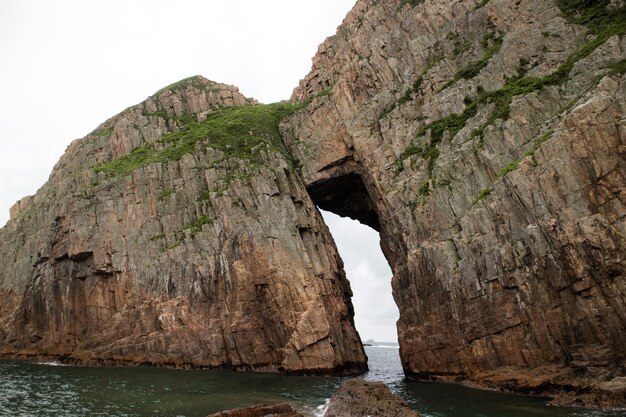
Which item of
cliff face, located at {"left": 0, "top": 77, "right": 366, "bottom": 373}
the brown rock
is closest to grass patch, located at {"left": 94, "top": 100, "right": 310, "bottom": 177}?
cliff face, located at {"left": 0, "top": 77, "right": 366, "bottom": 373}

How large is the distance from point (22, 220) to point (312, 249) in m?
54.2

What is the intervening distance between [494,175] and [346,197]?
31732 millimetres

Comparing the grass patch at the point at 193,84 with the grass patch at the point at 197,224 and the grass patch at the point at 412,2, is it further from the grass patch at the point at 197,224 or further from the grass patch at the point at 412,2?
the grass patch at the point at 412,2

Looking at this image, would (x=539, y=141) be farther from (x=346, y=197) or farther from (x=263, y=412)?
(x=346, y=197)

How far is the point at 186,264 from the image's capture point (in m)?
60.8

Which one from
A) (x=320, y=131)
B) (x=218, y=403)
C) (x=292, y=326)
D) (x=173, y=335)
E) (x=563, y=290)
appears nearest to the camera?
(x=218, y=403)

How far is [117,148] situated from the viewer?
84.3 meters

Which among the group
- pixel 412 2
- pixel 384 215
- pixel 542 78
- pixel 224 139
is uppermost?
pixel 412 2

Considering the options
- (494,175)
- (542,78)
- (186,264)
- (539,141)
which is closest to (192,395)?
(186,264)

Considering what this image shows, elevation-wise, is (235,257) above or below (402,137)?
below

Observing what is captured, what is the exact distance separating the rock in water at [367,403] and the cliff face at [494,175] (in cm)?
1409

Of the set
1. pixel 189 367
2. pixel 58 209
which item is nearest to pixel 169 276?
pixel 189 367

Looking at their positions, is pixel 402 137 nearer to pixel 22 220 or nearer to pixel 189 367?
pixel 189 367

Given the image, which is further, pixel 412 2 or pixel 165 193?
pixel 412 2
